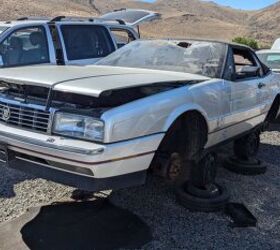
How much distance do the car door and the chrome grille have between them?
82.5 inches

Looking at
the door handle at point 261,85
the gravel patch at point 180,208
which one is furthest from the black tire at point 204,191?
the door handle at point 261,85

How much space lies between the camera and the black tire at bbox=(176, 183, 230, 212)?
476 cm

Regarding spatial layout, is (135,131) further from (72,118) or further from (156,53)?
(156,53)

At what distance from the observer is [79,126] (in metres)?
3.77

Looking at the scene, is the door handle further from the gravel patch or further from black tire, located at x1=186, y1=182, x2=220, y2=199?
black tire, located at x1=186, y1=182, x2=220, y2=199

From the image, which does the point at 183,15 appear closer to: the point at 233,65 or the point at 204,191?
the point at 233,65

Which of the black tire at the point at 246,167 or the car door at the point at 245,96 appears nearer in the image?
the car door at the point at 245,96

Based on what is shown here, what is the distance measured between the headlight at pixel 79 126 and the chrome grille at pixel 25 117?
0.12 meters

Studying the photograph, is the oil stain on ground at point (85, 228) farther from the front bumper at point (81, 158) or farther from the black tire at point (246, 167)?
the black tire at point (246, 167)

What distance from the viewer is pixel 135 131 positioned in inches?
151

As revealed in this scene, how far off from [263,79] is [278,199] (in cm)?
181

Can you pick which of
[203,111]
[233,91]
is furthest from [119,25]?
[203,111]

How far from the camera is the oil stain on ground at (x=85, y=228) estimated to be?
4043 mm

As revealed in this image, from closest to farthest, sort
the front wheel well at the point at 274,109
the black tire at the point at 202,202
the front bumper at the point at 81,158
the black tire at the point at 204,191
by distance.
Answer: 1. the front bumper at the point at 81,158
2. the black tire at the point at 202,202
3. the black tire at the point at 204,191
4. the front wheel well at the point at 274,109
